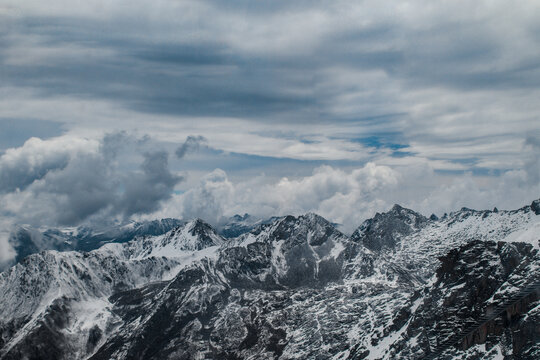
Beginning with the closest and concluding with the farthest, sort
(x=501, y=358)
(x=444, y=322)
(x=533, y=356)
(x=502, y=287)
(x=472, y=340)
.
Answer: (x=533, y=356) < (x=501, y=358) < (x=472, y=340) < (x=502, y=287) < (x=444, y=322)

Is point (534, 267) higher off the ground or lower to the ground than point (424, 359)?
higher

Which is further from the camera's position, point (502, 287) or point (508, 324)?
point (502, 287)

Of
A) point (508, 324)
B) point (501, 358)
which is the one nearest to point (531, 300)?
point (508, 324)

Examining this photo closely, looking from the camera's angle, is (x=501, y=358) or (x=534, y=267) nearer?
(x=501, y=358)

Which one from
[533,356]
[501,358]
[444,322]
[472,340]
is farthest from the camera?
[444,322]

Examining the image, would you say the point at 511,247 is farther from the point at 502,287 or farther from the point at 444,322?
the point at 444,322

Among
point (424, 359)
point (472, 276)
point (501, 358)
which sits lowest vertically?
point (424, 359)

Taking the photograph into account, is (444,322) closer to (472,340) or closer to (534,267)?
(472,340)

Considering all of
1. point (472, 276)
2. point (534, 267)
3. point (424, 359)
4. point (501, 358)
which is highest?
point (534, 267)

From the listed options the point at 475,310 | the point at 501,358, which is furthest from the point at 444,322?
the point at 501,358
